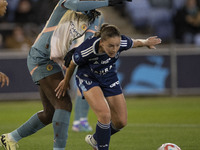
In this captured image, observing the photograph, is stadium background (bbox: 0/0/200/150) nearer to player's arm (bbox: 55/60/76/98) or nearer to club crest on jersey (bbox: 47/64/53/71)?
club crest on jersey (bbox: 47/64/53/71)

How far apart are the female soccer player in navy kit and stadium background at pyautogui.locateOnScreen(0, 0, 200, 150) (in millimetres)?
3147


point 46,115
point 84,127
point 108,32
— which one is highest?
point 108,32

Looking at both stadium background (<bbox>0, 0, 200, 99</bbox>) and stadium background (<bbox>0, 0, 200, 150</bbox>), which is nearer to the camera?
stadium background (<bbox>0, 0, 200, 150</bbox>)

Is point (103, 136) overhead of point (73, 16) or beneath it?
beneath

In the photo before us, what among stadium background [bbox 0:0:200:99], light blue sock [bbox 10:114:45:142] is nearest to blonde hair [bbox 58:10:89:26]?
light blue sock [bbox 10:114:45:142]

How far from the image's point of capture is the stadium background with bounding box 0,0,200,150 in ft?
36.7

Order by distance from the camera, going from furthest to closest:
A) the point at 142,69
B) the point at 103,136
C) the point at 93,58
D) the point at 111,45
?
the point at 142,69, the point at 93,58, the point at 103,136, the point at 111,45

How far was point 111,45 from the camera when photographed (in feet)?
18.6

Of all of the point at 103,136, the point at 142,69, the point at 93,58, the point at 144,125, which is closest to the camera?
the point at 103,136

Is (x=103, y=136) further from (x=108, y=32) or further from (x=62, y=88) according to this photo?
(x=108, y=32)

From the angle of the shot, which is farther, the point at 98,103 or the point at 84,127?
the point at 84,127

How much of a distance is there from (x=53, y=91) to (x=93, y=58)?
0.60m

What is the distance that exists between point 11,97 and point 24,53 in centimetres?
124

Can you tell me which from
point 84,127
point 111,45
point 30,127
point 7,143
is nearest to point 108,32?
point 111,45
